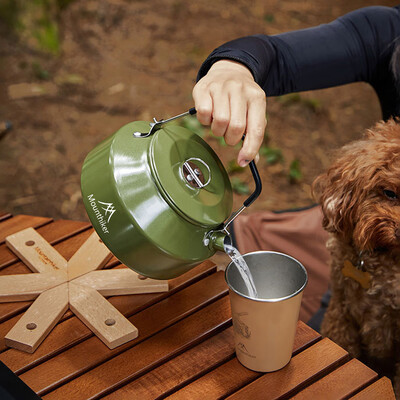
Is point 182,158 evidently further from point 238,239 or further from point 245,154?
point 238,239

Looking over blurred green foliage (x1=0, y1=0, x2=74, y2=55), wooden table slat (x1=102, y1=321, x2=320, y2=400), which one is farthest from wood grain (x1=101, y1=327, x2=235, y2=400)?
blurred green foliage (x1=0, y1=0, x2=74, y2=55)

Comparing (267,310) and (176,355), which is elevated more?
(267,310)

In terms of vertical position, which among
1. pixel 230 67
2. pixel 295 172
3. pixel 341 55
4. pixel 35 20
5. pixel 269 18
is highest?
pixel 230 67

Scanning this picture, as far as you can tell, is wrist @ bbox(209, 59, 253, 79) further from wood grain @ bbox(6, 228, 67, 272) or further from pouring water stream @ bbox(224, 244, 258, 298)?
wood grain @ bbox(6, 228, 67, 272)

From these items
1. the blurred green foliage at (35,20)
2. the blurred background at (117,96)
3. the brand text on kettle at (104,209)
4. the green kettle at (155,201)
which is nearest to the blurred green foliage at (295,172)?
the blurred background at (117,96)

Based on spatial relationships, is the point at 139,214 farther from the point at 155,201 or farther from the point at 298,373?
the point at 298,373

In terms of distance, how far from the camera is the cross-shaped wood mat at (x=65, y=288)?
1050 mm

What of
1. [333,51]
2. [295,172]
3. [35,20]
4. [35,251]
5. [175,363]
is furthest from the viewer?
[35,20]

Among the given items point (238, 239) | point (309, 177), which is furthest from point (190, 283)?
point (309, 177)

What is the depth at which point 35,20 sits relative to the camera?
3467 mm

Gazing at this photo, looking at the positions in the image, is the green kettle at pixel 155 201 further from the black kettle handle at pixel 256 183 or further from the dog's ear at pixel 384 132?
the dog's ear at pixel 384 132

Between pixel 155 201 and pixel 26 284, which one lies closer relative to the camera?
pixel 155 201

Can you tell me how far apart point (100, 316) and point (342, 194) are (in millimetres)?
601

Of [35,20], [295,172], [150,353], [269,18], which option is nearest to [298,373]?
[150,353]
